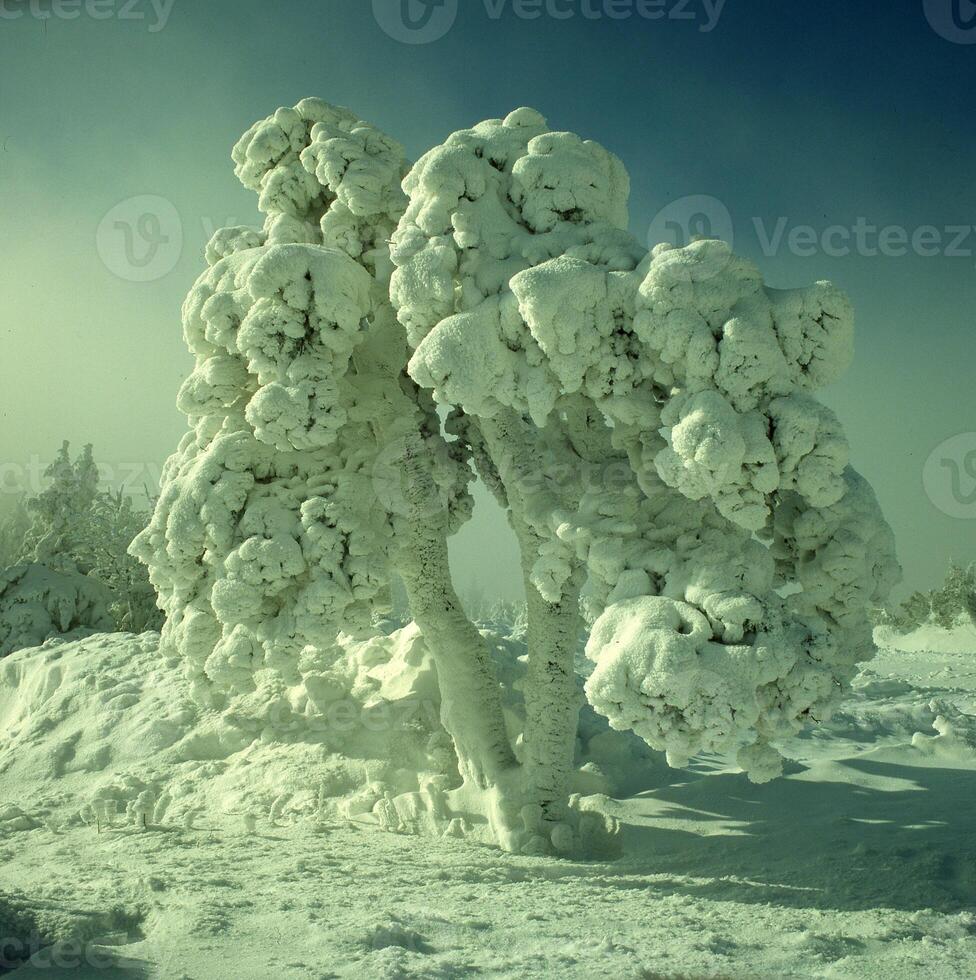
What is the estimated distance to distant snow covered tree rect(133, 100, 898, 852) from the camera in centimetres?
381

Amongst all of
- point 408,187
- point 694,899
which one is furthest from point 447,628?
point 408,187

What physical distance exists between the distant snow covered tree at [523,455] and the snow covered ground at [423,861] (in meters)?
0.76

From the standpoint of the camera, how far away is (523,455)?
5219 millimetres

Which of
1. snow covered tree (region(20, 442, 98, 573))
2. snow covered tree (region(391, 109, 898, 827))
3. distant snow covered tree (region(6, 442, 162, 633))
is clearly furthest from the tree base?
snow covered tree (region(20, 442, 98, 573))

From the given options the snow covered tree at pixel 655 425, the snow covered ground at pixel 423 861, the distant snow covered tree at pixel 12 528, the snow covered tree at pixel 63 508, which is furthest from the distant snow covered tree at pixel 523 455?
the distant snow covered tree at pixel 12 528

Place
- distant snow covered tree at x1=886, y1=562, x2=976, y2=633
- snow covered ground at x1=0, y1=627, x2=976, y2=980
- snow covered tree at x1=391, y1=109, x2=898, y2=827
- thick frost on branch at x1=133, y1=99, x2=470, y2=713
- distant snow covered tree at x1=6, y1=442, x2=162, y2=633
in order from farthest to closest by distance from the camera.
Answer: distant snow covered tree at x1=886, y1=562, x2=976, y2=633 < distant snow covered tree at x1=6, y1=442, x2=162, y2=633 < thick frost on branch at x1=133, y1=99, x2=470, y2=713 < snow covered tree at x1=391, y1=109, x2=898, y2=827 < snow covered ground at x1=0, y1=627, x2=976, y2=980

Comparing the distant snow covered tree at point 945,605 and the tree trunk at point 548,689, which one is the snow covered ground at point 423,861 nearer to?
the tree trunk at point 548,689

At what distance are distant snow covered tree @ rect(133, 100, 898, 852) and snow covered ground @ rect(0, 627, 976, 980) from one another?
756mm

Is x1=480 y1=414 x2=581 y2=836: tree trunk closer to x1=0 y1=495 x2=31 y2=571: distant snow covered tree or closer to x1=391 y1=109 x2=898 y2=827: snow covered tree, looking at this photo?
x1=391 y1=109 x2=898 y2=827: snow covered tree

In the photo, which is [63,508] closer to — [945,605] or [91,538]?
[91,538]

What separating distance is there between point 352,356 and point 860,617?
12.3 ft

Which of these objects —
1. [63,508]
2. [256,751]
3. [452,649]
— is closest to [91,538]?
[63,508]

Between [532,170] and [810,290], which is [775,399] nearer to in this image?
[810,290]

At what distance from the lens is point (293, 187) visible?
230 inches
